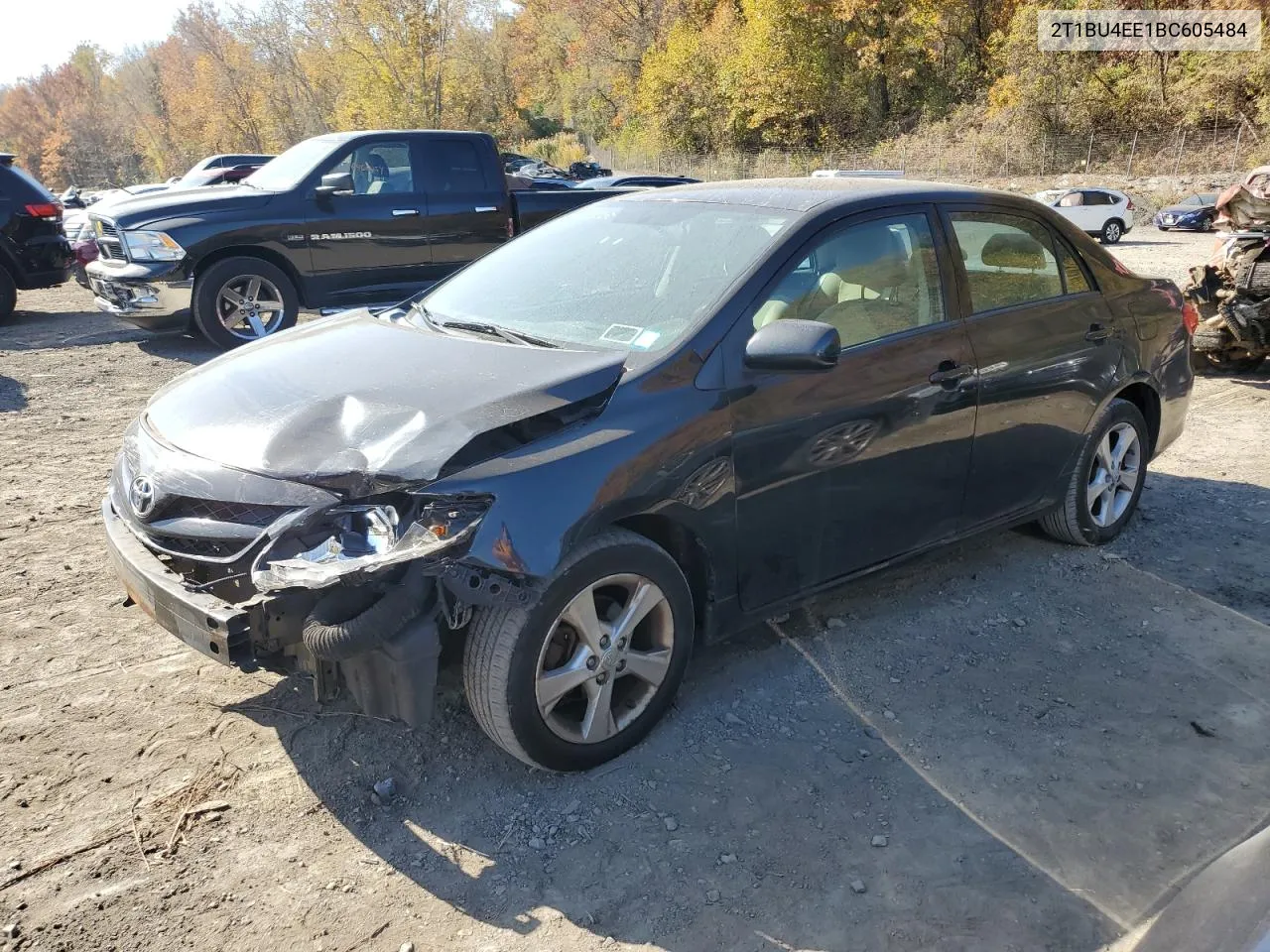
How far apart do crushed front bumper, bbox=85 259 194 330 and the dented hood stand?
18.3 ft

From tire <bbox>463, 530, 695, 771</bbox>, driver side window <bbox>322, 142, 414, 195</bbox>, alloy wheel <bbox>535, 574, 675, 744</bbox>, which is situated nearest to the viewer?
tire <bbox>463, 530, 695, 771</bbox>

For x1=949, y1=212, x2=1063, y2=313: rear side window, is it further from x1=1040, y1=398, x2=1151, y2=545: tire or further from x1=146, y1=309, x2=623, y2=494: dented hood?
x1=146, y1=309, x2=623, y2=494: dented hood

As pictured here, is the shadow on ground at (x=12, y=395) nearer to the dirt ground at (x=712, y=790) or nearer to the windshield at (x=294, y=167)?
the windshield at (x=294, y=167)

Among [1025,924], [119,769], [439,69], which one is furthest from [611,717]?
[439,69]

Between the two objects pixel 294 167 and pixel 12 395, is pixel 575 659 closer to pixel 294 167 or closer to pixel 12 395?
pixel 12 395

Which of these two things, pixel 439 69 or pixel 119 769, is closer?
pixel 119 769

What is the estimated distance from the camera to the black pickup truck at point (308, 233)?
28.0ft

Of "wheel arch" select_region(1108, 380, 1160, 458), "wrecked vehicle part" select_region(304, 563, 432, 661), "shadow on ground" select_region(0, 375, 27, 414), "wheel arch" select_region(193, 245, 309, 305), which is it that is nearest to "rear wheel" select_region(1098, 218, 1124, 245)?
"wheel arch" select_region(193, 245, 309, 305)

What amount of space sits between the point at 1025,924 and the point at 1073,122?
4130cm

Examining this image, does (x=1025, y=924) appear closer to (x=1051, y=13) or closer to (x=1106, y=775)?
(x=1106, y=775)

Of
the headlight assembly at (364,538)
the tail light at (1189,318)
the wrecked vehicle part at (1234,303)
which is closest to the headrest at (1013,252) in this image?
the tail light at (1189,318)

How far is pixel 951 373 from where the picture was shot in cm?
378

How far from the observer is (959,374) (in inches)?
150

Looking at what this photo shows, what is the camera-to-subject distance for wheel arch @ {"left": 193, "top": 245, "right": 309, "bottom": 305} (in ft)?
28.5
